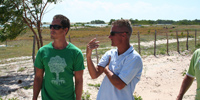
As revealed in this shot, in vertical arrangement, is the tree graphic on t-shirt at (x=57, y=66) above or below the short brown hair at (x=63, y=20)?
below

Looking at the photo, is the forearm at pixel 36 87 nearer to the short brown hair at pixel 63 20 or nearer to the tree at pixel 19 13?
the short brown hair at pixel 63 20

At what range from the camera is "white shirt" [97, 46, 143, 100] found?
73.2 inches

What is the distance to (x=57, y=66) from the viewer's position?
2.12 meters

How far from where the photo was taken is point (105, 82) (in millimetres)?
2039

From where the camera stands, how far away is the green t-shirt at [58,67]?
212 centimetres

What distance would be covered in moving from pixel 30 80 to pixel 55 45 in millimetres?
5628

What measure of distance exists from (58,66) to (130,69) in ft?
2.65

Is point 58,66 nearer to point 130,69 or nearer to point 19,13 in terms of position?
point 130,69

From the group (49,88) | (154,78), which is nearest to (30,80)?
(154,78)

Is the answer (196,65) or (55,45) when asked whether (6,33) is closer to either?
(55,45)

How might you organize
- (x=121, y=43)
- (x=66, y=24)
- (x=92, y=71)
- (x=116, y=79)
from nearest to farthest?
(x=116, y=79) < (x=121, y=43) < (x=92, y=71) < (x=66, y=24)

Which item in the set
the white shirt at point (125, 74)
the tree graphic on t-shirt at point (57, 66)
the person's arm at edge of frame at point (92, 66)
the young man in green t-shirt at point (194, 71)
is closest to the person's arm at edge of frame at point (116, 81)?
the white shirt at point (125, 74)

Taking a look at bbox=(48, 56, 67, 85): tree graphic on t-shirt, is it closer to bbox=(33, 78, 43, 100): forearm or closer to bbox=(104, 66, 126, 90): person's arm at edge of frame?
bbox=(33, 78, 43, 100): forearm

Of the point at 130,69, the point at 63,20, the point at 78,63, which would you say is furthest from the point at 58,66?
the point at 130,69
